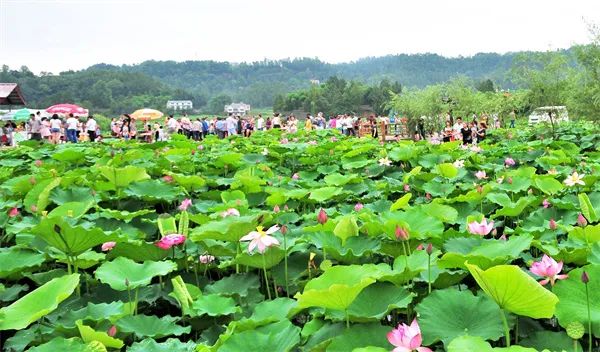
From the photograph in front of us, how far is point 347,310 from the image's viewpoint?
1.50 meters

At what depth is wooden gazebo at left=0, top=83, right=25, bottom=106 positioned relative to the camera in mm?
19041

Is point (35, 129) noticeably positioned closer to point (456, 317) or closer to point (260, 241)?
point (260, 241)

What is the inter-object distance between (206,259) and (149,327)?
560 mm

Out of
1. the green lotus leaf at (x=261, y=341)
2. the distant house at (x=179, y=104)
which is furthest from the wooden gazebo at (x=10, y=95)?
the distant house at (x=179, y=104)

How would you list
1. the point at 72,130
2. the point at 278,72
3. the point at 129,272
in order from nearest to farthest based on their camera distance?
the point at 129,272 → the point at 72,130 → the point at 278,72

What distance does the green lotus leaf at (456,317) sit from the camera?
1.44 metres

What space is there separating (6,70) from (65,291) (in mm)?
62799

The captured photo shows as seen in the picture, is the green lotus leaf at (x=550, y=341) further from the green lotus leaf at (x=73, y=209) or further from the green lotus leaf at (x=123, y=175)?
the green lotus leaf at (x=123, y=175)

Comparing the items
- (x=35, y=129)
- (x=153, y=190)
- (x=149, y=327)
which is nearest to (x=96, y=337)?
(x=149, y=327)

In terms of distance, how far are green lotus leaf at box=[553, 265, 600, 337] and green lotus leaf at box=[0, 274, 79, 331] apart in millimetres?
1313

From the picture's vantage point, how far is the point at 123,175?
11.1ft

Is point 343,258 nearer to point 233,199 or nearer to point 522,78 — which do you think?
point 233,199

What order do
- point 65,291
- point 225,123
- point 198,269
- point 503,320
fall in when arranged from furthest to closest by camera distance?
point 225,123, point 198,269, point 65,291, point 503,320

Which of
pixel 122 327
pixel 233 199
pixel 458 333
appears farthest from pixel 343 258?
pixel 233 199
